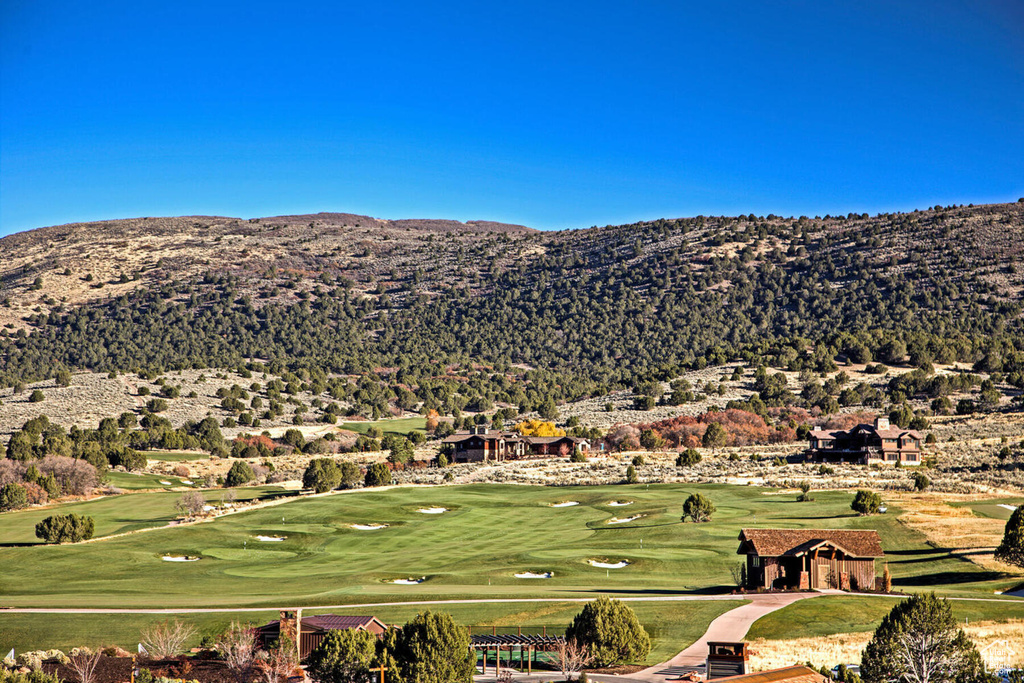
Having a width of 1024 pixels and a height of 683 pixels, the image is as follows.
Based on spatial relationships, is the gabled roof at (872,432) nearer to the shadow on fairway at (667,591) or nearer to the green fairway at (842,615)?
the shadow on fairway at (667,591)

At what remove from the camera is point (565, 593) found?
2330 inches

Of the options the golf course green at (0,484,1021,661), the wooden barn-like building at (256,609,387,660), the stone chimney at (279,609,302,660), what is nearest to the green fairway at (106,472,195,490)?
the golf course green at (0,484,1021,661)

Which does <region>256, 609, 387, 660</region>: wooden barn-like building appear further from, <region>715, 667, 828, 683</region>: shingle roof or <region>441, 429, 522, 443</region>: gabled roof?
<region>441, 429, 522, 443</region>: gabled roof

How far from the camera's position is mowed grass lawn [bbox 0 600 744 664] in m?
50.0

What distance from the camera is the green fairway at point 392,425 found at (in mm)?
158625

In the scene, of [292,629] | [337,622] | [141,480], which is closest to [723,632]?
[337,622]

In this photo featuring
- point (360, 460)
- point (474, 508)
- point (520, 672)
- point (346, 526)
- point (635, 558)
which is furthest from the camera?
point (360, 460)

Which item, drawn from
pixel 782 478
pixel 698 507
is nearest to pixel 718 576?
pixel 698 507

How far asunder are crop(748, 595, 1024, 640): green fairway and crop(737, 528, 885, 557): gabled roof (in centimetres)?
431

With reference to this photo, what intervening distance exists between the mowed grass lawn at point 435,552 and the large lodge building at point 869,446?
2289 cm

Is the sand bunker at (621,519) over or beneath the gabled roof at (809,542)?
beneath

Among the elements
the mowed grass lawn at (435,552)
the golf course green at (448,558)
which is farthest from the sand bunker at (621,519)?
the mowed grass lawn at (435,552)

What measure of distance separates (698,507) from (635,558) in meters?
11.4

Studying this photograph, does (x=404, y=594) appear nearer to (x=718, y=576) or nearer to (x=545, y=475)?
(x=718, y=576)
